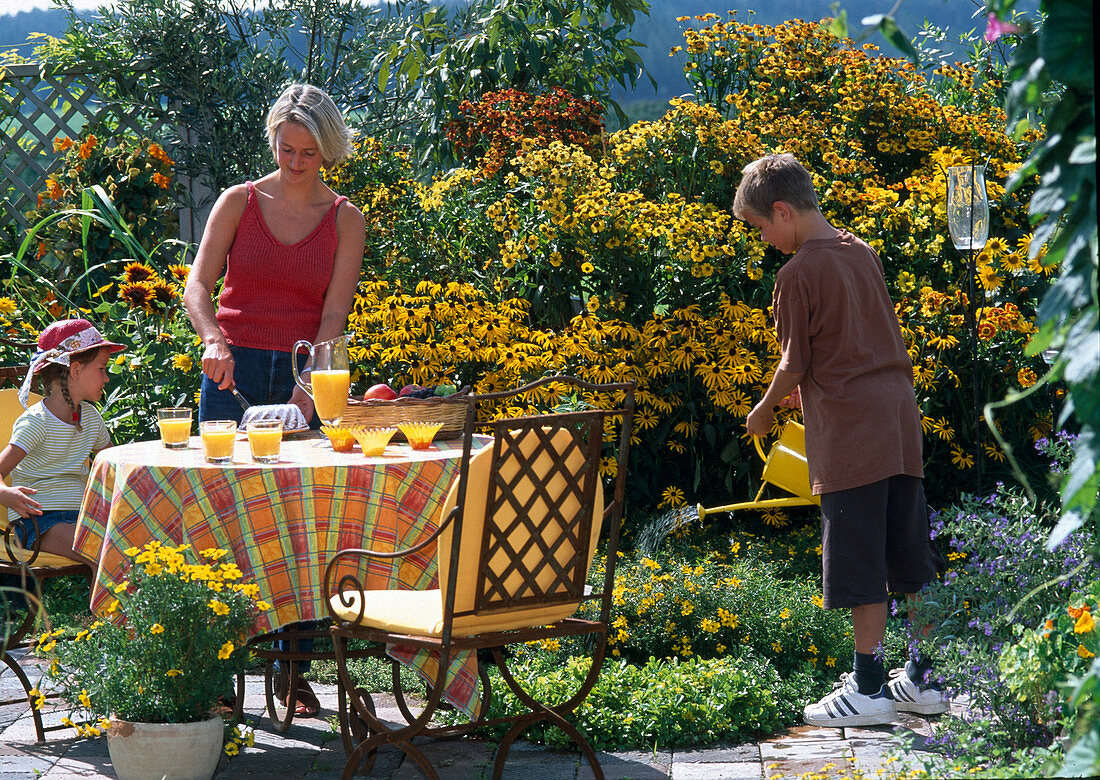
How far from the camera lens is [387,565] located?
3115mm

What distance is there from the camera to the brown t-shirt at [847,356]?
3307 mm

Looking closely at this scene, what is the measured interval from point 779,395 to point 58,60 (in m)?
5.69

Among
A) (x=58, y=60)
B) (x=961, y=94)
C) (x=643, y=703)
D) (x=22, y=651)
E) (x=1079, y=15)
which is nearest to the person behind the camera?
(x=1079, y=15)

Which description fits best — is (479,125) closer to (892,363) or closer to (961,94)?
(961,94)

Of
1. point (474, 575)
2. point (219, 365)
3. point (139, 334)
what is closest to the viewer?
point (474, 575)

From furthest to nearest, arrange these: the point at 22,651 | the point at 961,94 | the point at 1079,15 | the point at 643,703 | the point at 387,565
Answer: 1. the point at 961,94
2. the point at 22,651
3. the point at 643,703
4. the point at 387,565
5. the point at 1079,15

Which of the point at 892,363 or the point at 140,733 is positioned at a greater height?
the point at 892,363

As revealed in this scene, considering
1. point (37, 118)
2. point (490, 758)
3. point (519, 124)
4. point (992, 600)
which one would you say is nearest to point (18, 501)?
point (490, 758)

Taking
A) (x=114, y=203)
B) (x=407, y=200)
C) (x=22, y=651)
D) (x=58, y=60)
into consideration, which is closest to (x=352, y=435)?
(x=22, y=651)

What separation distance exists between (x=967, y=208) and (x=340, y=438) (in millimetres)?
2386

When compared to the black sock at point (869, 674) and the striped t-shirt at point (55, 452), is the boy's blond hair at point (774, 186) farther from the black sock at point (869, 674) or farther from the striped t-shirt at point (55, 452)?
the striped t-shirt at point (55, 452)

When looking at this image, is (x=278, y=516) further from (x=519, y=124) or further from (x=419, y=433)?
(x=519, y=124)

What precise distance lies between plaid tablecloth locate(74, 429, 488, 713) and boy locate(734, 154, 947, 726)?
3.37ft

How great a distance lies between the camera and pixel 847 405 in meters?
3.34
